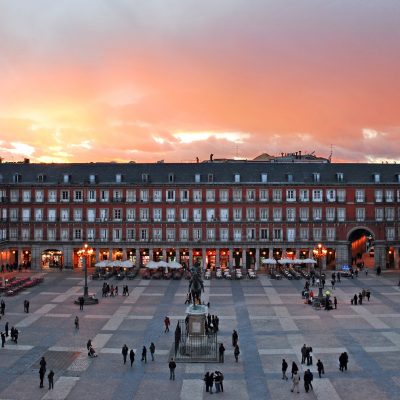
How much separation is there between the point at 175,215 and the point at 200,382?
57.8 m

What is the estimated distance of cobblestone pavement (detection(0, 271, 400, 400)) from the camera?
34.4 meters

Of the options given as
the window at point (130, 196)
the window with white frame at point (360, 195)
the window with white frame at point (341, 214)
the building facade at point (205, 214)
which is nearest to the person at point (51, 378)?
the building facade at point (205, 214)

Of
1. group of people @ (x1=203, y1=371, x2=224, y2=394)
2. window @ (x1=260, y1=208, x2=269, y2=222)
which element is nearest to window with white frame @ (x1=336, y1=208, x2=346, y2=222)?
window @ (x1=260, y1=208, x2=269, y2=222)

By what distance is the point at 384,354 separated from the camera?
135 ft

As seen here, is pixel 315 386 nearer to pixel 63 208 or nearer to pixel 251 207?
pixel 251 207

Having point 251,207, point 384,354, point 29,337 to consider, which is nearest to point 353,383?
point 384,354

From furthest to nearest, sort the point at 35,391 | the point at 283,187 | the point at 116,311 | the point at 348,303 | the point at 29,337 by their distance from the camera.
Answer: the point at 283,187
the point at 348,303
the point at 116,311
the point at 29,337
the point at 35,391

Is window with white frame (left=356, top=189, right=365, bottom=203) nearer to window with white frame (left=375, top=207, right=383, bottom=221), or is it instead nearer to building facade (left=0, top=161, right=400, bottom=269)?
building facade (left=0, top=161, right=400, bottom=269)

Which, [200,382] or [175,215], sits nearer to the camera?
[200,382]

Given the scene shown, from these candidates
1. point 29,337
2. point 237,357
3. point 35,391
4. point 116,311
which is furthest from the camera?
point 116,311

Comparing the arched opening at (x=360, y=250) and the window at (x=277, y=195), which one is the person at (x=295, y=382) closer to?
the window at (x=277, y=195)

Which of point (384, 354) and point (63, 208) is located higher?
point (63, 208)

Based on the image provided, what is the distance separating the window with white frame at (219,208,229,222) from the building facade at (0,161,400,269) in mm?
170

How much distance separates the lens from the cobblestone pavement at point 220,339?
1355 inches
